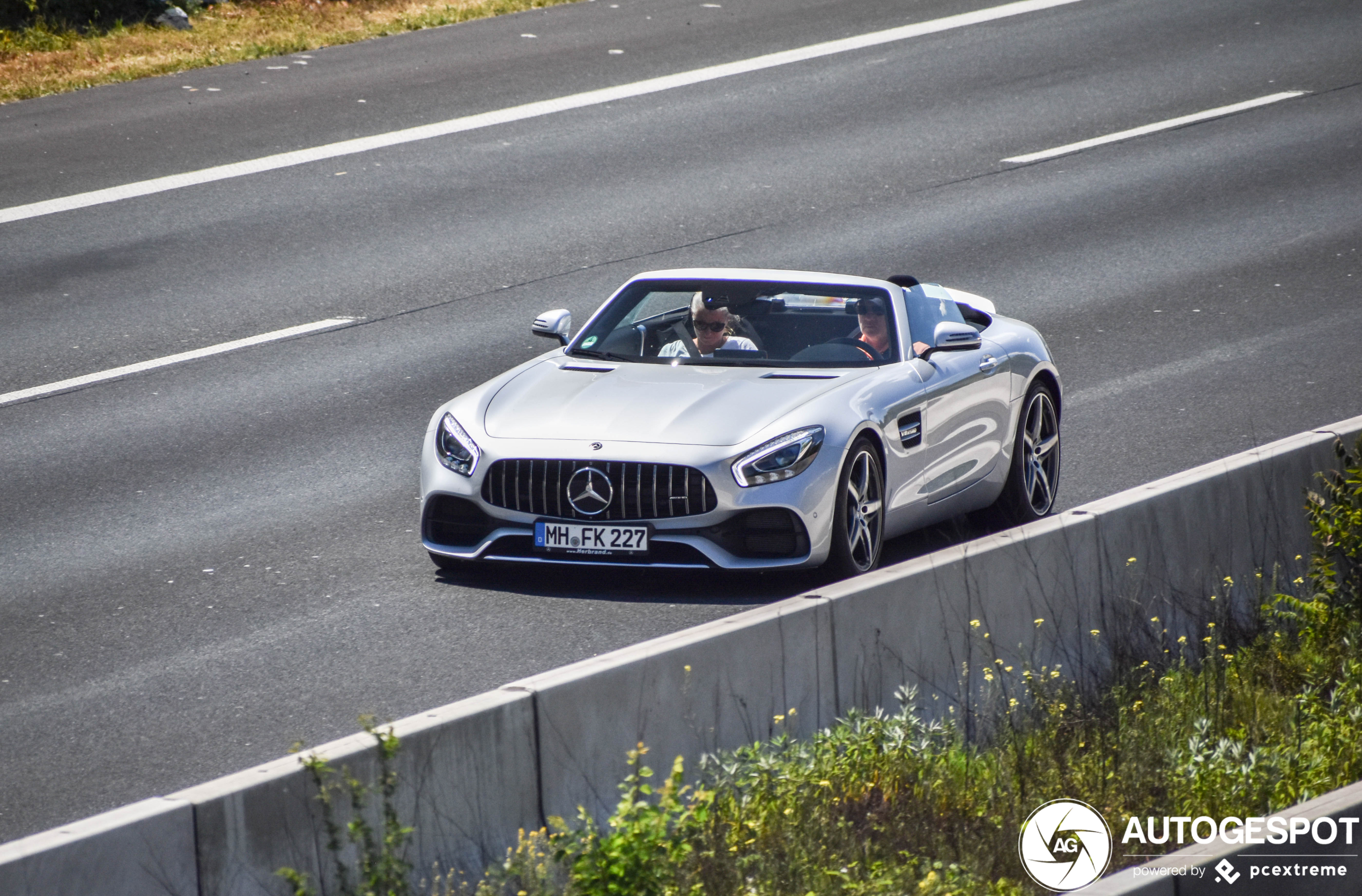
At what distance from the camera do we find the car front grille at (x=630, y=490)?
8.95m

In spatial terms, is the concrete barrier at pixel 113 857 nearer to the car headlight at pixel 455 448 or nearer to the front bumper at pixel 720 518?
the front bumper at pixel 720 518

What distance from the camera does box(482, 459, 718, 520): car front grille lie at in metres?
8.95

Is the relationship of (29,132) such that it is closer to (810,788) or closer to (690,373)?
(690,373)

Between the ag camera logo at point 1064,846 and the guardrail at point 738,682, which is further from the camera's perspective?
the ag camera logo at point 1064,846

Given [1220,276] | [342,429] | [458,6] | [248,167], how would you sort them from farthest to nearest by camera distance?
[458,6] < [248,167] < [1220,276] < [342,429]

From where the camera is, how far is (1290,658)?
28.7 feet

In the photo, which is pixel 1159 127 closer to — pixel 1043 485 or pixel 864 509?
pixel 1043 485

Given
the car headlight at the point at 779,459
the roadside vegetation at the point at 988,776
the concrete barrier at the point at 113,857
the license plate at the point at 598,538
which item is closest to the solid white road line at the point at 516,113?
the license plate at the point at 598,538

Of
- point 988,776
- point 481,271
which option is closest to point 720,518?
point 988,776

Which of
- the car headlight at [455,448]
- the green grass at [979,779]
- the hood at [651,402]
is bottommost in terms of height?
the green grass at [979,779]

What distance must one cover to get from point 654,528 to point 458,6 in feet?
54.3

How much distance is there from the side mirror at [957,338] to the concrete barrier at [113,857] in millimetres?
5686

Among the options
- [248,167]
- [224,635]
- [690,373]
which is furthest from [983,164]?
[224,635]

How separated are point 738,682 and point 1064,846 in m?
1.17
